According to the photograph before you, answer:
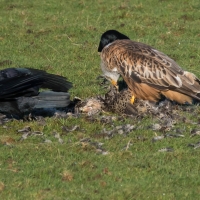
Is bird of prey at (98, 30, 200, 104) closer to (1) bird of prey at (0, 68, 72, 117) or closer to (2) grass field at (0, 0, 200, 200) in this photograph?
(2) grass field at (0, 0, 200, 200)

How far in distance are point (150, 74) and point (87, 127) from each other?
154 centimetres

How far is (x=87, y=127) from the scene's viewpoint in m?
8.70

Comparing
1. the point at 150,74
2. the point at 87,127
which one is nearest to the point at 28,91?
the point at 87,127

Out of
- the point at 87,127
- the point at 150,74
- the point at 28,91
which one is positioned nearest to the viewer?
the point at 28,91

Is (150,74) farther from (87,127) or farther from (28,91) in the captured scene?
(28,91)

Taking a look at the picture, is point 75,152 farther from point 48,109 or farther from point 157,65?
point 157,65

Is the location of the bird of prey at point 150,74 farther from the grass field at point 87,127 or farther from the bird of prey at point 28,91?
the bird of prey at point 28,91

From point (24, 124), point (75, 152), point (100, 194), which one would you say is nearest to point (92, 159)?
point (75, 152)

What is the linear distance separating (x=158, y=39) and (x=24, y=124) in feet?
17.2

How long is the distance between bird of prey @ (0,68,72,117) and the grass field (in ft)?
0.72

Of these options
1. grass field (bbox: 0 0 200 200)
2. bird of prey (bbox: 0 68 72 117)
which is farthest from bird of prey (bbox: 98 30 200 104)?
bird of prey (bbox: 0 68 72 117)

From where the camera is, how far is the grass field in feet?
21.5

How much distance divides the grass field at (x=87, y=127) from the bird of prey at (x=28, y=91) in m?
0.22

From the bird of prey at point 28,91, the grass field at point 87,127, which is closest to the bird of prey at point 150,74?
the grass field at point 87,127
